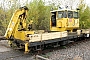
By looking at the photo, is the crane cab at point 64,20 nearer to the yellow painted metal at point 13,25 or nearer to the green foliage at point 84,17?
the yellow painted metal at point 13,25

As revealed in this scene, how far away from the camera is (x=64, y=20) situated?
1268cm

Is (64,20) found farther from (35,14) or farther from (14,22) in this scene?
(35,14)

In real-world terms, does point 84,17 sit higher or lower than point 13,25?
lower

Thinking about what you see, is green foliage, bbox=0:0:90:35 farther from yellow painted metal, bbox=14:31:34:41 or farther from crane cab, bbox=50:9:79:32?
Result: yellow painted metal, bbox=14:31:34:41

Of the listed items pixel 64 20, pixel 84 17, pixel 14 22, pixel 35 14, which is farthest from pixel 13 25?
pixel 84 17

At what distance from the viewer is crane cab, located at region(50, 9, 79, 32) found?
12734mm

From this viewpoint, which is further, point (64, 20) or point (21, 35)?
point (64, 20)

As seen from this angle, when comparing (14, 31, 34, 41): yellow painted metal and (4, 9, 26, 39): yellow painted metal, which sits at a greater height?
(4, 9, 26, 39): yellow painted metal

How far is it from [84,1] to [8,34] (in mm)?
15059

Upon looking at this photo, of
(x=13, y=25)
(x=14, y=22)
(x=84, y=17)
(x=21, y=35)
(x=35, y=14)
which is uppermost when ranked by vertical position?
(x=35, y=14)

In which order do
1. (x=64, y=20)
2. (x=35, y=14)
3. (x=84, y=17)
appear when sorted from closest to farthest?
1. (x=64, y=20)
2. (x=35, y=14)
3. (x=84, y=17)

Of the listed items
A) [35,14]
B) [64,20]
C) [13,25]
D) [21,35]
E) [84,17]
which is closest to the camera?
[21,35]

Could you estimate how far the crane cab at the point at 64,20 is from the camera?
41.8ft

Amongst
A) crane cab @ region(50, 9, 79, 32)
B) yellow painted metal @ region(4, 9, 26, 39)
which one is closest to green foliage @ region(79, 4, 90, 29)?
crane cab @ region(50, 9, 79, 32)
